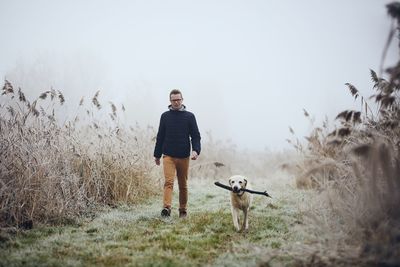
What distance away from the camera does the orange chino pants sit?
23.7ft

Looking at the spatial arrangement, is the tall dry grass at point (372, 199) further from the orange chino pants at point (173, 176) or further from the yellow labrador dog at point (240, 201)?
the orange chino pants at point (173, 176)

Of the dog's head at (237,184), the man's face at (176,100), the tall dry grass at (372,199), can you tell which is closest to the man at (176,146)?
the man's face at (176,100)

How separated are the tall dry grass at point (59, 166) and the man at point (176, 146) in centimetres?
149

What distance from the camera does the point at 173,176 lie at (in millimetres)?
7289

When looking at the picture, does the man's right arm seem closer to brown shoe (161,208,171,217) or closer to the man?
the man

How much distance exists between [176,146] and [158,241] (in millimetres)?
2369

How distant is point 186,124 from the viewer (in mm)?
7434

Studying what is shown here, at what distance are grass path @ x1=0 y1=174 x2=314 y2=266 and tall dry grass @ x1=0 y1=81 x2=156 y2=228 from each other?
46 cm

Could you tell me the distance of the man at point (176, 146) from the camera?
7.25 meters

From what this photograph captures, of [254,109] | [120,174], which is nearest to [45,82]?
[120,174]

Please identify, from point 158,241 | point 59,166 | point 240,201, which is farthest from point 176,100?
point 158,241

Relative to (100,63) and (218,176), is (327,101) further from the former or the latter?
(218,176)

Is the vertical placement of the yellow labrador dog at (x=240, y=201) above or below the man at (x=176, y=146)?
below

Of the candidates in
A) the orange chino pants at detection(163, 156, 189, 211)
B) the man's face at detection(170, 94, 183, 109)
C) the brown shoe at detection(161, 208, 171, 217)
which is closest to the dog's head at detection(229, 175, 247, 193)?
the orange chino pants at detection(163, 156, 189, 211)
